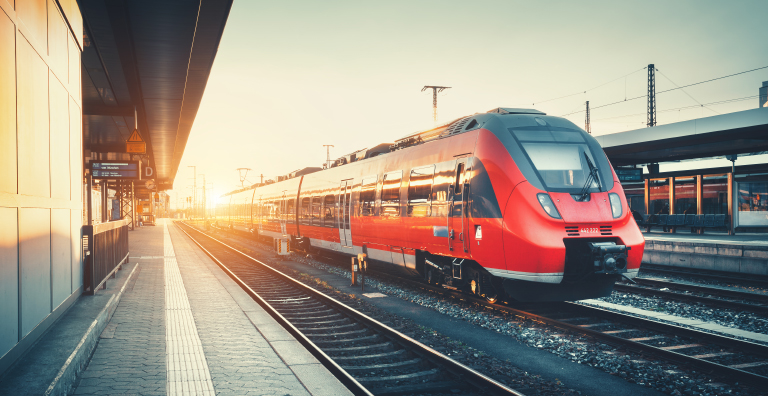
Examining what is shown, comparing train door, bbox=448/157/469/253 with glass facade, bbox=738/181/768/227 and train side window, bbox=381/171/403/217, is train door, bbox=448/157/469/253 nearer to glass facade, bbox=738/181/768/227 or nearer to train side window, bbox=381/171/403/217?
train side window, bbox=381/171/403/217

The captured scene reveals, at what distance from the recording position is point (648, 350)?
19.2 ft

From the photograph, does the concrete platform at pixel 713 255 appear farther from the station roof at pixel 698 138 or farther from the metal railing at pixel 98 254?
the metal railing at pixel 98 254

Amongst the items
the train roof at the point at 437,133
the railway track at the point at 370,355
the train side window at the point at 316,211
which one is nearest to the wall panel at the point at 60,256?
the railway track at the point at 370,355

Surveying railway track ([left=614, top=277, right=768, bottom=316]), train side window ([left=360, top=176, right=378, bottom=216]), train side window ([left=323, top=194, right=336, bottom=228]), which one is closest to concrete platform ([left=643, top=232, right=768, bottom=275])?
railway track ([left=614, top=277, right=768, bottom=316])

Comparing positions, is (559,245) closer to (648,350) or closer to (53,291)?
(648,350)

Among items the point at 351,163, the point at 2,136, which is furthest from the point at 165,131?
the point at 2,136

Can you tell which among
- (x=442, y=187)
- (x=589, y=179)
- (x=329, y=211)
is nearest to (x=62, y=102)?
(x=442, y=187)

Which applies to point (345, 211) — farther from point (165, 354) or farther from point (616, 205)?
point (165, 354)

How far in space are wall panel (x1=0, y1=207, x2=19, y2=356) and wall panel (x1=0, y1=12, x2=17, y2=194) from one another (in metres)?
0.28

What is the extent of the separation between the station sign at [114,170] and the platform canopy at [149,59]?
1.92m

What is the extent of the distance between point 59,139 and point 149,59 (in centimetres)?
450

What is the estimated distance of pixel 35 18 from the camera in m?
5.19

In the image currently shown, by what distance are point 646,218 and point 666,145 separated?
815 cm

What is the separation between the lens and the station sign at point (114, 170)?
43.7 feet
